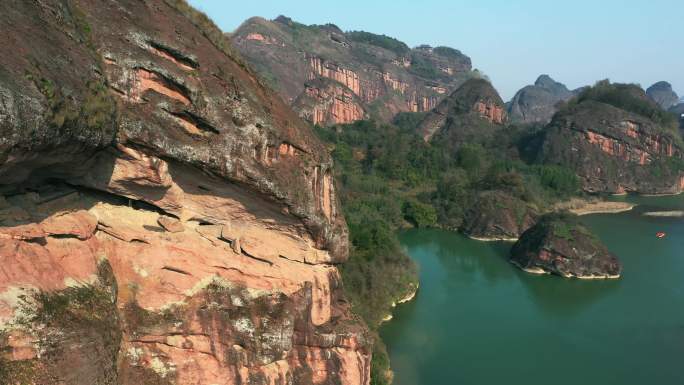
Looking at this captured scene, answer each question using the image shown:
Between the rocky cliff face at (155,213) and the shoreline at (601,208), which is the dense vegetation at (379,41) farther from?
the rocky cliff face at (155,213)

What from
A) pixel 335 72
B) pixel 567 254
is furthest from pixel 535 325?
pixel 335 72

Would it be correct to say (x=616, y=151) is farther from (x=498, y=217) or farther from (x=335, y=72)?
(x=335, y=72)

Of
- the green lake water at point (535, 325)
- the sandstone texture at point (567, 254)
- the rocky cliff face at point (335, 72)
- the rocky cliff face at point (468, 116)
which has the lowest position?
the green lake water at point (535, 325)

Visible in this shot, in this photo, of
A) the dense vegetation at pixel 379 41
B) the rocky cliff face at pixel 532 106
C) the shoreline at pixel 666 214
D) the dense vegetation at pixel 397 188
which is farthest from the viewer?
the rocky cliff face at pixel 532 106

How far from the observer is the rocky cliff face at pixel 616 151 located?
76500 mm

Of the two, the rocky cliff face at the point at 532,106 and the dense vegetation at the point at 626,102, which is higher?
the rocky cliff face at the point at 532,106

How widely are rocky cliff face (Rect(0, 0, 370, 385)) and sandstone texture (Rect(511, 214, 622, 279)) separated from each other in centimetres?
2942

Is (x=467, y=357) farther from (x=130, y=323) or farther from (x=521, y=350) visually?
(x=130, y=323)

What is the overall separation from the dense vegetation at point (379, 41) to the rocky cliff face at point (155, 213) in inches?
6818

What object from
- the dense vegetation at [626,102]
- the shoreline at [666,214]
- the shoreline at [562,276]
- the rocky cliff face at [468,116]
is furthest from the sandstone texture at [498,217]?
the rocky cliff face at [468,116]

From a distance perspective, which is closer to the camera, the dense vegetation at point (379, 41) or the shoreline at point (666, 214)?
the shoreline at point (666, 214)

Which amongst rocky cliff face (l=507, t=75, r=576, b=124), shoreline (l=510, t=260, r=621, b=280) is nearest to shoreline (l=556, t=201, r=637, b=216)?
shoreline (l=510, t=260, r=621, b=280)

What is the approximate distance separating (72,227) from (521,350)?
73.1 feet

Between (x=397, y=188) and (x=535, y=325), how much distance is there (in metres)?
37.3
